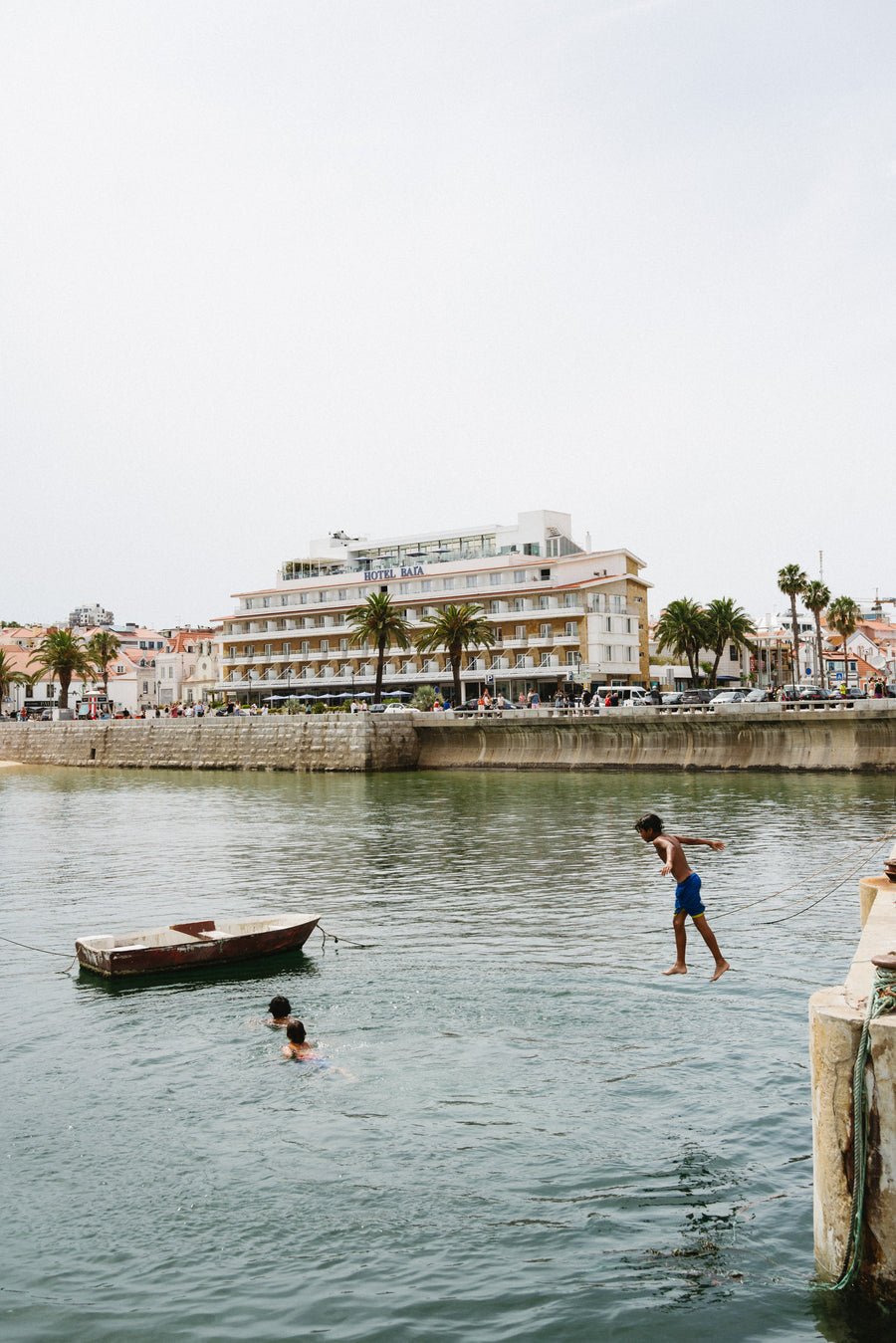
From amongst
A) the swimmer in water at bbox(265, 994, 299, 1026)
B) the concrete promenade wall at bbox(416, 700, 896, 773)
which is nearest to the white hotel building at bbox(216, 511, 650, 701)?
the concrete promenade wall at bbox(416, 700, 896, 773)

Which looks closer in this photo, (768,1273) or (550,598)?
(768,1273)

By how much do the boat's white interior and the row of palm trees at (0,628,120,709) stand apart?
81.9 metres

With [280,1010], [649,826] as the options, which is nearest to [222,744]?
[280,1010]

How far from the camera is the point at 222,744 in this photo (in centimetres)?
7438

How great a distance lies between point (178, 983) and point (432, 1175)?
8340 mm

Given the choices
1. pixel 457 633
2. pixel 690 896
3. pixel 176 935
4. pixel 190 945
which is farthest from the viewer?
pixel 457 633

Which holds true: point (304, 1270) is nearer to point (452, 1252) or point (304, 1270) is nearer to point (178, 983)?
point (452, 1252)

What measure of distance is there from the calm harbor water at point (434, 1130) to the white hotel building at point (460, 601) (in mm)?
66755

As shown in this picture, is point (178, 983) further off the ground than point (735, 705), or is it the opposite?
point (735, 705)

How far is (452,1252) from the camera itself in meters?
8.41

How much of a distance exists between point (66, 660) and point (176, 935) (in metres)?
84.1

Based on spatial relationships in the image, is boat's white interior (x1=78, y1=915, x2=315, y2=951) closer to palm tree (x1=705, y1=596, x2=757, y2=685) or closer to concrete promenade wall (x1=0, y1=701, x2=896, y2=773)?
concrete promenade wall (x1=0, y1=701, x2=896, y2=773)

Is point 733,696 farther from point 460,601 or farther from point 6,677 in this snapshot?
point 6,677

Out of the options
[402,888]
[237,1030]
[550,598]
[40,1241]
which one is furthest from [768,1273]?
[550,598]
